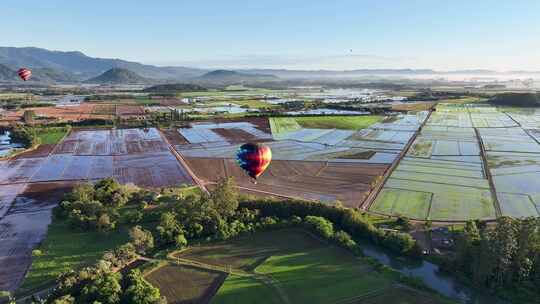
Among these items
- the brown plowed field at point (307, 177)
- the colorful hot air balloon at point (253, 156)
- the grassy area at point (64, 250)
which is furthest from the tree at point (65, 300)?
the brown plowed field at point (307, 177)

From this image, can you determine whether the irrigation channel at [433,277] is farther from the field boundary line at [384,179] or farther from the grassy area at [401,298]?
the field boundary line at [384,179]

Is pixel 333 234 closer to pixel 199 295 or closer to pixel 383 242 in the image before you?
pixel 383 242

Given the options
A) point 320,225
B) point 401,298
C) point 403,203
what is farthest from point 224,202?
point 403,203

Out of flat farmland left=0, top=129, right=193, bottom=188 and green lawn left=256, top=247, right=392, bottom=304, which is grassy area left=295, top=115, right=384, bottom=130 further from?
green lawn left=256, top=247, right=392, bottom=304

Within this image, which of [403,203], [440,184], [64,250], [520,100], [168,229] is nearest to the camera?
[64,250]

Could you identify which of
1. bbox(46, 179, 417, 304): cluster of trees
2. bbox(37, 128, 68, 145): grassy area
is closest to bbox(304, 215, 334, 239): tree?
bbox(46, 179, 417, 304): cluster of trees

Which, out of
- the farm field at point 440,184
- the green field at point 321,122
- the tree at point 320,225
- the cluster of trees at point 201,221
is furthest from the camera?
the green field at point 321,122

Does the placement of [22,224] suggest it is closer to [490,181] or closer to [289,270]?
[289,270]
